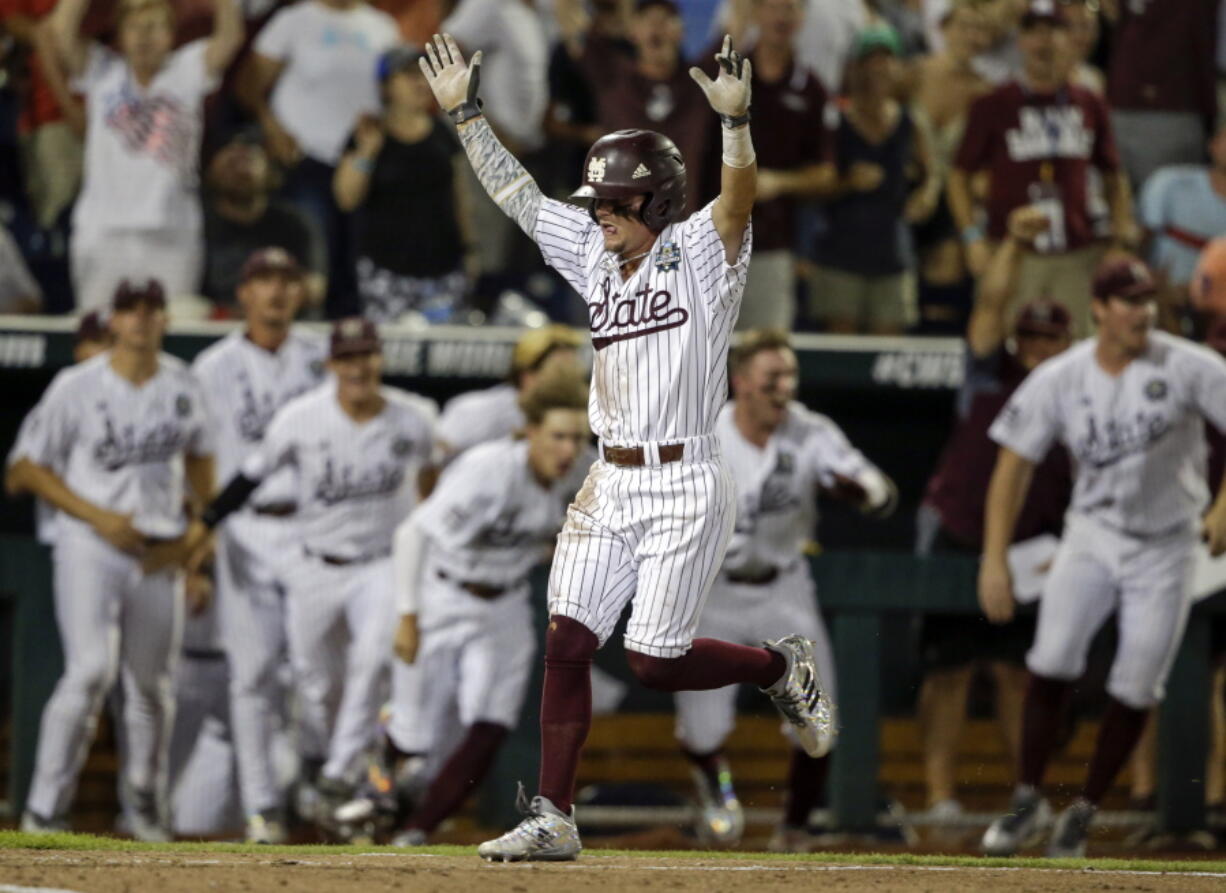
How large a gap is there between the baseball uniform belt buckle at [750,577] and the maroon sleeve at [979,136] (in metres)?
2.24

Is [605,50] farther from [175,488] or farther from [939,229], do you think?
[175,488]

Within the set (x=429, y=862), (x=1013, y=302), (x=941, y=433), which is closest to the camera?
(x=429, y=862)

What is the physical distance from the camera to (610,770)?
27.5 feet

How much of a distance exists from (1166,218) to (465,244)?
2.98 m

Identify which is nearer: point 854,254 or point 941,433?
point 854,254

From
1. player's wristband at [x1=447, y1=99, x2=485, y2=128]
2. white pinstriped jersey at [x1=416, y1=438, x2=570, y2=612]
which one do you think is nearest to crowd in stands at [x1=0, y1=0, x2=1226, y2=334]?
white pinstriped jersey at [x1=416, y1=438, x2=570, y2=612]

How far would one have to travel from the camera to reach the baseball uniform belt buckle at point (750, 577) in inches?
286

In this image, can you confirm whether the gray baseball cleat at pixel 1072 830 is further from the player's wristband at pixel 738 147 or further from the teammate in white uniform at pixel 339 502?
the player's wristband at pixel 738 147

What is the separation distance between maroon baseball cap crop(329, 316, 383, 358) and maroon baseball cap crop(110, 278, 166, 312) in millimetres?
648

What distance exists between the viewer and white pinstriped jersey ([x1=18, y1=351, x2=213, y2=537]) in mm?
7488

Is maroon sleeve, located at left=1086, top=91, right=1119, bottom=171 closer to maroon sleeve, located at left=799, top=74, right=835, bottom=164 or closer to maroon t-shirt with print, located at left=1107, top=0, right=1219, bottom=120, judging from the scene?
maroon t-shirt with print, located at left=1107, top=0, right=1219, bottom=120

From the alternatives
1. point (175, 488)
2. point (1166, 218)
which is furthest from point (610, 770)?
point (1166, 218)

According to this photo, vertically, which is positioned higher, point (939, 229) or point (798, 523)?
point (939, 229)

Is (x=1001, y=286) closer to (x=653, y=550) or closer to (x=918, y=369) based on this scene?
(x=918, y=369)
